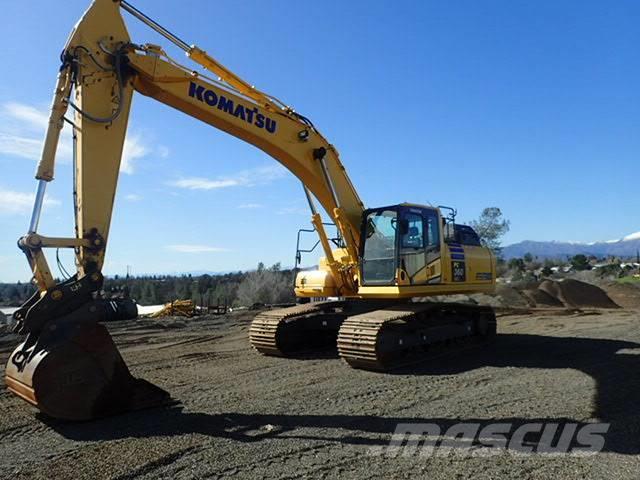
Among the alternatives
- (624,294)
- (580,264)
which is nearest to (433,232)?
(624,294)

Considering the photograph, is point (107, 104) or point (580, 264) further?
point (580, 264)

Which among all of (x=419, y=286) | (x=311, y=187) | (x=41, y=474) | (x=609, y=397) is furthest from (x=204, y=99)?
(x=609, y=397)

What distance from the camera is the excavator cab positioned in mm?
9453

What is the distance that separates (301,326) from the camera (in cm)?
1044

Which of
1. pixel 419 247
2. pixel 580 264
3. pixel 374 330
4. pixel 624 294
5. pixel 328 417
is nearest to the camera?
pixel 328 417

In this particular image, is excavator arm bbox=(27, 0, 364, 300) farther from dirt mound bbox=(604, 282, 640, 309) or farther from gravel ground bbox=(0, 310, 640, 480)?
dirt mound bbox=(604, 282, 640, 309)

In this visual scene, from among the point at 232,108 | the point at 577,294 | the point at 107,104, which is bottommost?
the point at 577,294

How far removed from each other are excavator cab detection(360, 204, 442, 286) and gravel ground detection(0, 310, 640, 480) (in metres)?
1.62

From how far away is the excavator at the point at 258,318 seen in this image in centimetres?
581

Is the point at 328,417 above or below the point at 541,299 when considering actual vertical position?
below

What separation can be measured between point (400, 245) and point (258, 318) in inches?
130

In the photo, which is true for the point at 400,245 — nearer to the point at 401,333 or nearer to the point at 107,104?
the point at 401,333

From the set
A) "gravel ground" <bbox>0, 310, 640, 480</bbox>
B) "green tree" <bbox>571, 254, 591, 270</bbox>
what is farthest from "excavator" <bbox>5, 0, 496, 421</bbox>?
"green tree" <bbox>571, 254, 591, 270</bbox>

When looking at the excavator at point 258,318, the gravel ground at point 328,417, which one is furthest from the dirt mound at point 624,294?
the excavator at point 258,318
